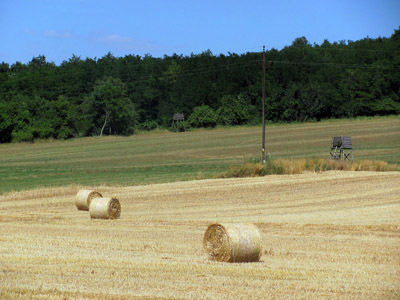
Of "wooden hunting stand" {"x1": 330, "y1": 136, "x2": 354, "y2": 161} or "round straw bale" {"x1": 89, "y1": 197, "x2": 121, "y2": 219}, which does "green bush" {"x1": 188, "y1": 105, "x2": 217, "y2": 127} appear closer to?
"wooden hunting stand" {"x1": 330, "y1": 136, "x2": 354, "y2": 161}

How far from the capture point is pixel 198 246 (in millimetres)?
15531

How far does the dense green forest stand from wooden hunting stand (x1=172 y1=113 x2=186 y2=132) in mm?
1191

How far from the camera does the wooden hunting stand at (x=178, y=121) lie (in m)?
96.8

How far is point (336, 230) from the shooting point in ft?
61.1

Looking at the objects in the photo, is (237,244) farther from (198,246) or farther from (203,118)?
(203,118)

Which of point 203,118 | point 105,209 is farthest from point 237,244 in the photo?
point 203,118

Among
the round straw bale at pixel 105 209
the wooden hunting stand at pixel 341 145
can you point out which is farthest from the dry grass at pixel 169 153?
the round straw bale at pixel 105 209

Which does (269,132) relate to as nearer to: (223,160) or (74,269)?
(223,160)

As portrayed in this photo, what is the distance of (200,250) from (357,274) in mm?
4076

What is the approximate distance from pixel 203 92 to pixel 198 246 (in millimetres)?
92540

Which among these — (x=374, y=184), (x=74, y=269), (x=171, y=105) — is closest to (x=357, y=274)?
(x=74, y=269)

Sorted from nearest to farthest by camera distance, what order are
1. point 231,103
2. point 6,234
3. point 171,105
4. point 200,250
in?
1. point 200,250
2. point 6,234
3. point 231,103
4. point 171,105

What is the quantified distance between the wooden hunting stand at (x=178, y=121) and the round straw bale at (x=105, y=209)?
2916 inches

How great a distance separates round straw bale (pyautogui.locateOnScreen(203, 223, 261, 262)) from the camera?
12.9m
